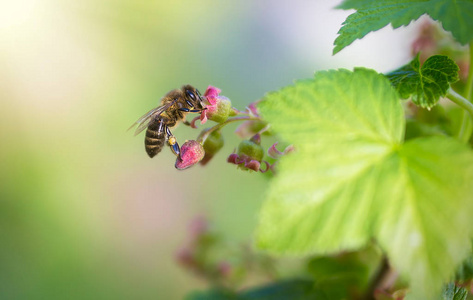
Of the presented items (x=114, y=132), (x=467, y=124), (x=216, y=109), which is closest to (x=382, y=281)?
(x=467, y=124)

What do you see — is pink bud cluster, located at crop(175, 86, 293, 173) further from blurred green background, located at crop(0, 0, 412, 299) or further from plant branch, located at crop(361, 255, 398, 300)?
blurred green background, located at crop(0, 0, 412, 299)

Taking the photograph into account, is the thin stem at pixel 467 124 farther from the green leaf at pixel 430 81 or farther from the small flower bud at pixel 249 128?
the small flower bud at pixel 249 128

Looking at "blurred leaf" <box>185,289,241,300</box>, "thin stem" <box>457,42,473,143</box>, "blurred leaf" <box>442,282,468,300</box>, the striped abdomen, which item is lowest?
"blurred leaf" <box>185,289,241,300</box>

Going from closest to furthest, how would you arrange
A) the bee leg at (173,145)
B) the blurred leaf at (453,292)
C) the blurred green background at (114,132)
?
the blurred leaf at (453,292) → the bee leg at (173,145) → the blurred green background at (114,132)

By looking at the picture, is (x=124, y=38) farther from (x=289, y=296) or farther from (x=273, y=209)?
(x=273, y=209)

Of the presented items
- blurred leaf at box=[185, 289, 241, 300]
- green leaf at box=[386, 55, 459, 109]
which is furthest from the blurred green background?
green leaf at box=[386, 55, 459, 109]

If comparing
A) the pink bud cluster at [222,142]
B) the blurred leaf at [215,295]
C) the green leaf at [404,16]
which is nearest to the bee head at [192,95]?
the pink bud cluster at [222,142]
